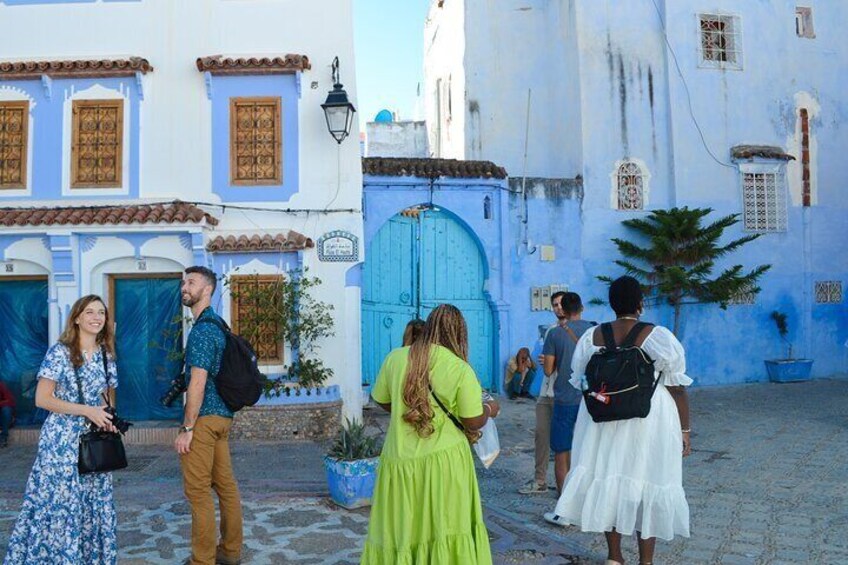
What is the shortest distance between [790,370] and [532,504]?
11.0 meters

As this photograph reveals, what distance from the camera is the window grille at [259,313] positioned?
10367 mm

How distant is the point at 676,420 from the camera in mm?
4434

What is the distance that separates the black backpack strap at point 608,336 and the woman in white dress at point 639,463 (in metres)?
0.03

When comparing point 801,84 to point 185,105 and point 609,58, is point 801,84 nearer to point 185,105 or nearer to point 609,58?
point 609,58

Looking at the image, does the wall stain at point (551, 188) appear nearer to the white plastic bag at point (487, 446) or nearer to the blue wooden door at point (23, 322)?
the blue wooden door at point (23, 322)

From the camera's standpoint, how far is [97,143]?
35.1 ft

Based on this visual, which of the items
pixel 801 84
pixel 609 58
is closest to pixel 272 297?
pixel 609 58

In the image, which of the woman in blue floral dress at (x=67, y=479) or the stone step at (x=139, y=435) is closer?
the woman in blue floral dress at (x=67, y=479)

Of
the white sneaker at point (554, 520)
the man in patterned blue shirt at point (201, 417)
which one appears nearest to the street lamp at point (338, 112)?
the man in patterned blue shirt at point (201, 417)

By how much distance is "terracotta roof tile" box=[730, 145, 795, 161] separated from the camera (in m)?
15.7

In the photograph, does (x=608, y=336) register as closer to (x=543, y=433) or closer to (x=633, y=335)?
(x=633, y=335)

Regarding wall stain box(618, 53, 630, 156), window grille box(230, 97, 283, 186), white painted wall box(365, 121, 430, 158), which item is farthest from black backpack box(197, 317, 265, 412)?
white painted wall box(365, 121, 430, 158)

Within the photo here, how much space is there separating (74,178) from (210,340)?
736 cm

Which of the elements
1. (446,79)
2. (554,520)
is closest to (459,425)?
(554,520)
